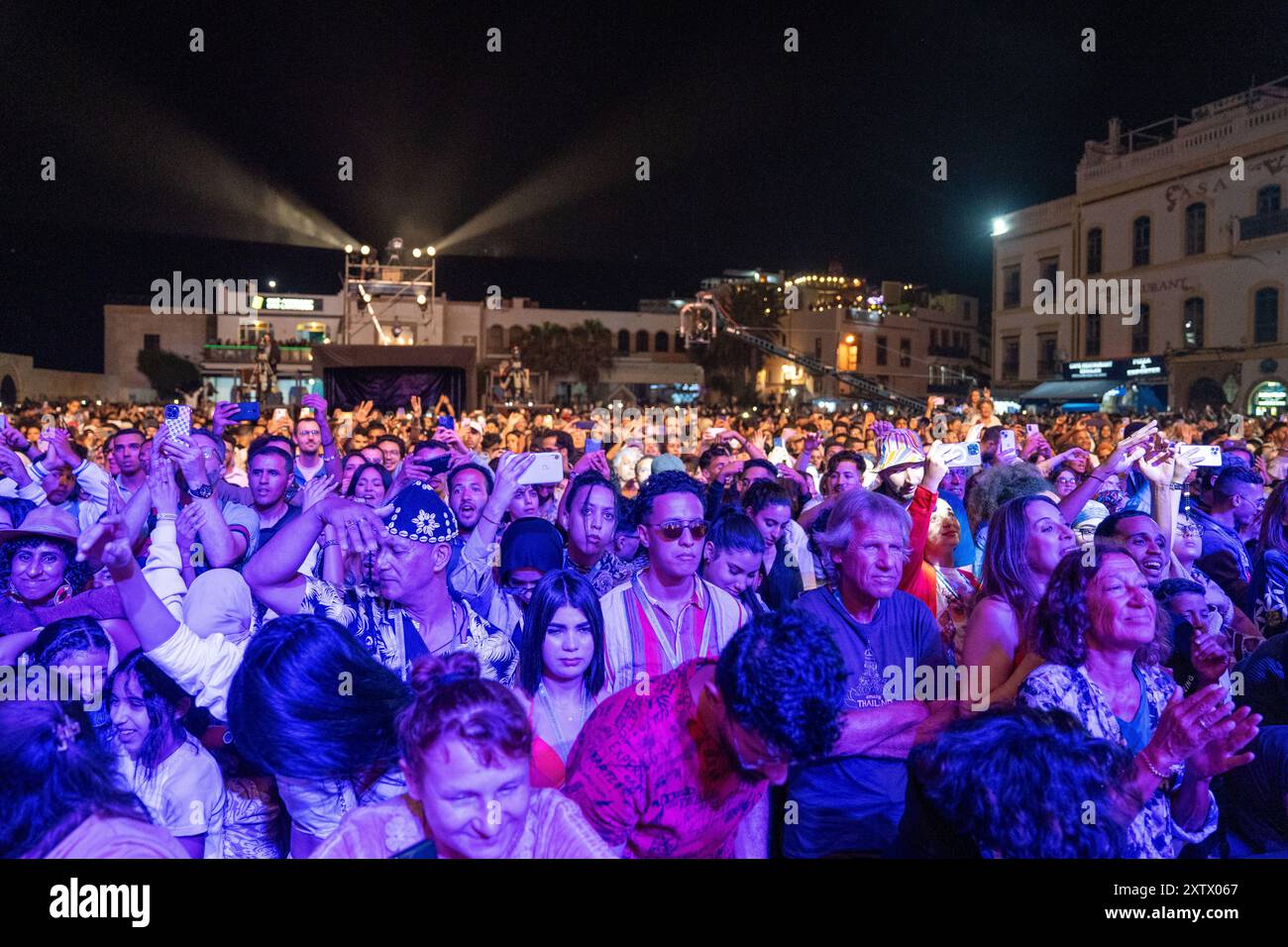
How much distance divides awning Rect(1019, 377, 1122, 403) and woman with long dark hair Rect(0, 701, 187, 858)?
107ft

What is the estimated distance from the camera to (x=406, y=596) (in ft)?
10.7

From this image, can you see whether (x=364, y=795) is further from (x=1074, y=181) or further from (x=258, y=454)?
(x=1074, y=181)

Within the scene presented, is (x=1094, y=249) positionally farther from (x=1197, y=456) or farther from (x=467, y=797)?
(x=467, y=797)

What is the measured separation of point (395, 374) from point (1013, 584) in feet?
70.3

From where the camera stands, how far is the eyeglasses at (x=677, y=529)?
141 inches

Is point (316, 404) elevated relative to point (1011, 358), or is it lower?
lower

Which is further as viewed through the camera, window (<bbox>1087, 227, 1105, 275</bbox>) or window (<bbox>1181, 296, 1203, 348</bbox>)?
window (<bbox>1087, 227, 1105, 275</bbox>)

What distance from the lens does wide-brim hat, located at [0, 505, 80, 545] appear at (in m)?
3.66

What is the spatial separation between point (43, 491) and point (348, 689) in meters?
4.68

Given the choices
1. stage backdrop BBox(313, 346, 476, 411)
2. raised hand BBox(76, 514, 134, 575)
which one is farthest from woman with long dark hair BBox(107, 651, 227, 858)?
stage backdrop BBox(313, 346, 476, 411)

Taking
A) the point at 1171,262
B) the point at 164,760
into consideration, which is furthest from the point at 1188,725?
the point at 1171,262

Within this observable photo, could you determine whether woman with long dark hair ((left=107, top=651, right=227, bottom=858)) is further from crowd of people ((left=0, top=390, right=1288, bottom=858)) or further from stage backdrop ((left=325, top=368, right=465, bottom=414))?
stage backdrop ((left=325, top=368, right=465, bottom=414))

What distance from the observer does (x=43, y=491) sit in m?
6.04

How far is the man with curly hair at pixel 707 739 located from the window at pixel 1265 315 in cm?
3130
